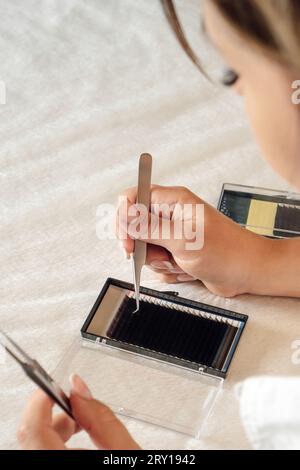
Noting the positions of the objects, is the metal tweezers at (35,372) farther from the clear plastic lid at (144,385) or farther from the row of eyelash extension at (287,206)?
the row of eyelash extension at (287,206)

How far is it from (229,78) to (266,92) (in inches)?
2.9

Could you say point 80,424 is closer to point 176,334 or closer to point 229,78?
point 176,334

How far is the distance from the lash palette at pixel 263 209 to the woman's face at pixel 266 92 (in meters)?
0.19

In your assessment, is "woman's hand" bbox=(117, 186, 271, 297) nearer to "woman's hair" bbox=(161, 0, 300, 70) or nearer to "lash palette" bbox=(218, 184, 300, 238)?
"lash palette" bbox=(218, 184, 300, 238)

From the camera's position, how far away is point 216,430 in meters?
0.63

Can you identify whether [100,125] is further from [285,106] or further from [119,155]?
[285,106]

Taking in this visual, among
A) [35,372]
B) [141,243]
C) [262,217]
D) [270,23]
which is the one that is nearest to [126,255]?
[141,243]

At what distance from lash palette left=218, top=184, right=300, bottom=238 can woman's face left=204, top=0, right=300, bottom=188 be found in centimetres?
19

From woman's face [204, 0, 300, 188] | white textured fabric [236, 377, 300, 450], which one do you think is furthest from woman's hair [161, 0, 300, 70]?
white textured fabric [236, 377, 300, 450]

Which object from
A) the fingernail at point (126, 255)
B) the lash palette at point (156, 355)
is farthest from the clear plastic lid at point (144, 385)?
the fingernail at point (126, 255)

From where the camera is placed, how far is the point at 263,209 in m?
0.79

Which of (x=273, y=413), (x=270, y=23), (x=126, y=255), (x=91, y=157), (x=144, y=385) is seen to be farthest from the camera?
(x=91, y=157)

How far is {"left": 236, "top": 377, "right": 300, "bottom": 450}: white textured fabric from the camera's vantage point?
1.79 ft
